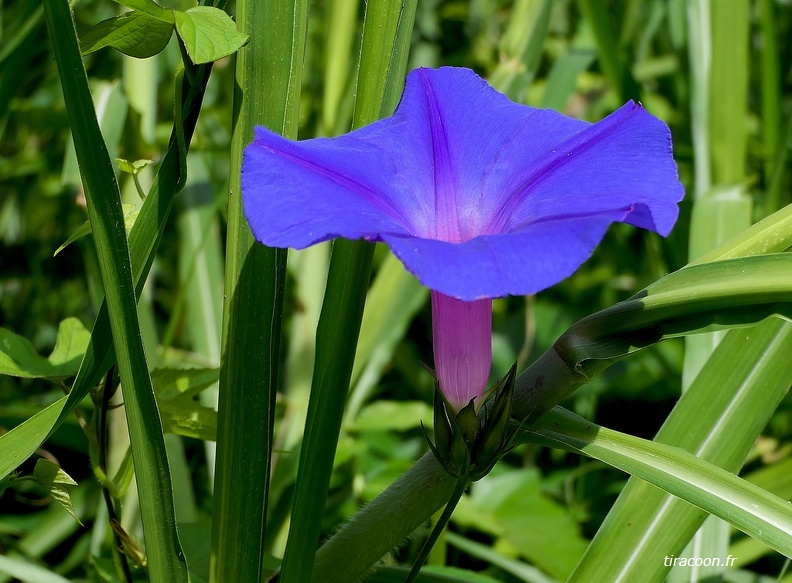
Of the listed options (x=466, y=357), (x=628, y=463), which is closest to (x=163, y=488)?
(x=466, y=357)

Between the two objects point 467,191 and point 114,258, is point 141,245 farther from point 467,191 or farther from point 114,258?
point 467,191

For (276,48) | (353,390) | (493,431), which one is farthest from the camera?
(353,390)

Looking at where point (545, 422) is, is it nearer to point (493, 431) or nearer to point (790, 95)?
point (493, 431)

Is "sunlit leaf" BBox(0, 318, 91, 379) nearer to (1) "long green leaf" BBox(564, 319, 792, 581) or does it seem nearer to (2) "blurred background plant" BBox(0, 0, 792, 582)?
(2) "blurred background plant" BBox(0, 0, 792, 582)

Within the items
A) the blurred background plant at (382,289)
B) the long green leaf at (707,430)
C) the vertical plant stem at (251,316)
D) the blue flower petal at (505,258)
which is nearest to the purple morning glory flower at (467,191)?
the blue flower petal at (505,258)

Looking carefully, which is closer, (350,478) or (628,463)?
(628,463)

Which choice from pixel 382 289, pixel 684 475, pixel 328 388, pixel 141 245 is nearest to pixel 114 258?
pixel 141 245

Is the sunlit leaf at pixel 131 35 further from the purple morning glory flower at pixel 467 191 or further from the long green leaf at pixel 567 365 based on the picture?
the long green leaf at pixel 567 365
